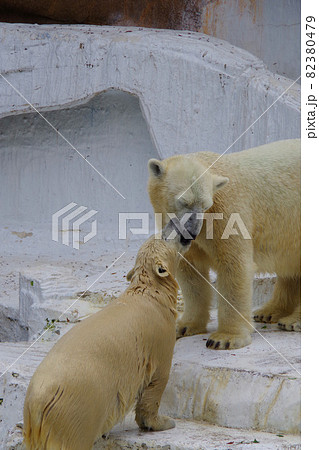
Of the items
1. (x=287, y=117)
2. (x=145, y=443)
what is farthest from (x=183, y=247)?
(x=287, y=117)

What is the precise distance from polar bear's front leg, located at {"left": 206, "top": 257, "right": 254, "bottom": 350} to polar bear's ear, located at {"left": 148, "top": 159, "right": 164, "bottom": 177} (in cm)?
69

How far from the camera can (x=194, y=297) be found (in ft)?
14.5

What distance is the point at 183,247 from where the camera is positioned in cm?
352

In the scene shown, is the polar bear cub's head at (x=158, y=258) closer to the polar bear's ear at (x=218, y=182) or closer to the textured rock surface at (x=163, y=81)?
the polar bear's ear at (x=218, y=182)

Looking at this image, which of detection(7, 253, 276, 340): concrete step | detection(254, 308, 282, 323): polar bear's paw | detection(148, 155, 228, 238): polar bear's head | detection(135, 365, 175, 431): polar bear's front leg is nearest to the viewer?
detection(135, 365, 175, 431): polar bear's front leg

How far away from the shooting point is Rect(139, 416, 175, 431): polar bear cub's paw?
320 centimetres

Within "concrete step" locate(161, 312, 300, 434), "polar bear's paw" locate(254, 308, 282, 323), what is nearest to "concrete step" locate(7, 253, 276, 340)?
"polar bear's paw" locate(254, 308, 282, 323)

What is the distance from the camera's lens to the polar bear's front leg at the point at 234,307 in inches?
159

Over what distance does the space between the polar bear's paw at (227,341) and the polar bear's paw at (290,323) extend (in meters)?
0.48

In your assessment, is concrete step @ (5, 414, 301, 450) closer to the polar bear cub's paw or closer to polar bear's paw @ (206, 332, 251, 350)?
the polar bear cub's paw
